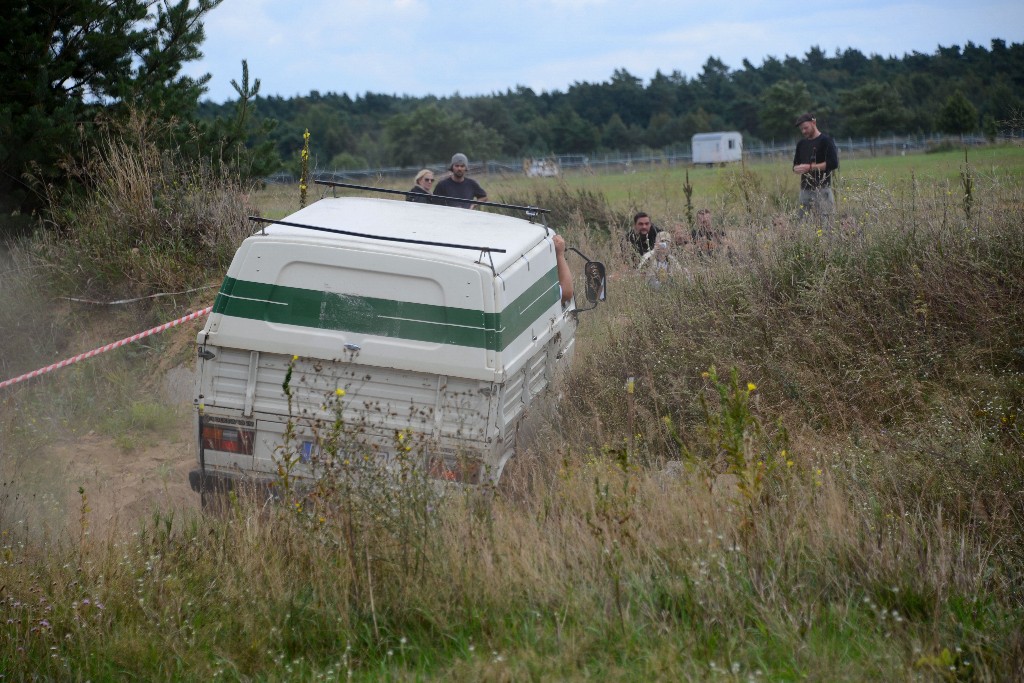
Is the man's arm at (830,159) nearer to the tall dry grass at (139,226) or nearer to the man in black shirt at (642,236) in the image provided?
the man in black shirt at (642,236)

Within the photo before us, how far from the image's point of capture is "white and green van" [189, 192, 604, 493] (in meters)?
6.36

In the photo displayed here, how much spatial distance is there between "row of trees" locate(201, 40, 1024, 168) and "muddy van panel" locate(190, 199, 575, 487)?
41.6 meters

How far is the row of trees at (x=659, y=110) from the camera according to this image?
240ft

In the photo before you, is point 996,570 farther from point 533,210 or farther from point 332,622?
point 533,210

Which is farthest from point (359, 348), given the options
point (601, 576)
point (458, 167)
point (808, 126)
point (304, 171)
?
point (808, 126)

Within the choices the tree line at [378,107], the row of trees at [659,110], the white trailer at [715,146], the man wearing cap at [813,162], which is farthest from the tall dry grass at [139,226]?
the white trailer at [715,146]

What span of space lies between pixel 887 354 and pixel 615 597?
15.5 feet

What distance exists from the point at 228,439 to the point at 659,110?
361ft

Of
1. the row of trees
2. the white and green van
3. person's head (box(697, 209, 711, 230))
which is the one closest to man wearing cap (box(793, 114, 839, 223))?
person's head (box(697, 209, 711, 230))

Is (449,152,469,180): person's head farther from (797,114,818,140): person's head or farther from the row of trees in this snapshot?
the row of trees

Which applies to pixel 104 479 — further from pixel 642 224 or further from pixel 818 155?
pixel 818 155

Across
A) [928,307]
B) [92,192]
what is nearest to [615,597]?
[928,307]

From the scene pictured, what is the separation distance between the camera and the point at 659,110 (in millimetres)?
111938

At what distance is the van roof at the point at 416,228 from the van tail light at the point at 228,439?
130 cm
